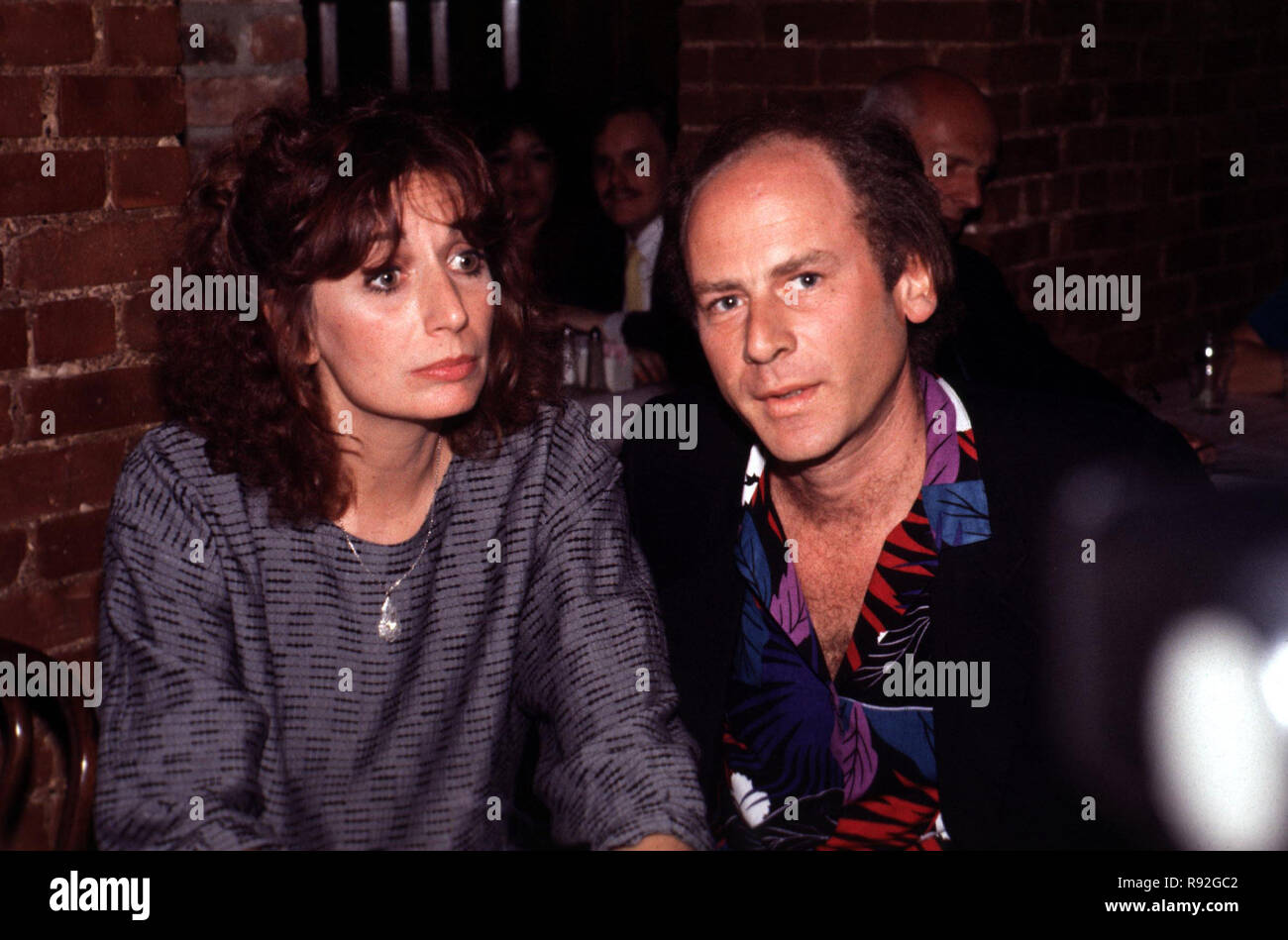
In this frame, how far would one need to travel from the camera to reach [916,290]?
6.19 ft

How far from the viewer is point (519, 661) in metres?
1.78

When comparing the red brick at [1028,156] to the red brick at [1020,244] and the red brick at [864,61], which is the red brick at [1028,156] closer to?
the red brick at [1020,244]

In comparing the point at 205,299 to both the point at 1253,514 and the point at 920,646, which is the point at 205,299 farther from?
the point at 1253,514

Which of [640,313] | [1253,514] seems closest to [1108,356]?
[640,313]

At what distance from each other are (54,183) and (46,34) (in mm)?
210

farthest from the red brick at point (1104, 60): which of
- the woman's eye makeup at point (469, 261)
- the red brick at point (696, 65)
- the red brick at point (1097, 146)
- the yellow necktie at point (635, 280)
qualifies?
the woman's eye makeup at point (469, 261)

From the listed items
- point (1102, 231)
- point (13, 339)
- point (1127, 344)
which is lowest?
point (1127, 344)

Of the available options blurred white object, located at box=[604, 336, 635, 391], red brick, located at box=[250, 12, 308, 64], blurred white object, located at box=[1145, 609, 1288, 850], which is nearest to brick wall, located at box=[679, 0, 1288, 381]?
blurred white object, located at box=[604, 336, 635, 391]

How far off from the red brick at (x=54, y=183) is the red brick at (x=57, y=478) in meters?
0.36

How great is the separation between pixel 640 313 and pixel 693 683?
2.58m

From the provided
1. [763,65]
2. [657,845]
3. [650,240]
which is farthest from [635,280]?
[657,845]

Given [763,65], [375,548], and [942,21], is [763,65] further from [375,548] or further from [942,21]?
[375,548]

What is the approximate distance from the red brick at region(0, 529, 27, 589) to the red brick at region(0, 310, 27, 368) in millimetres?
255
